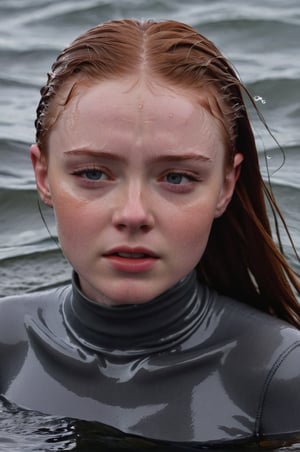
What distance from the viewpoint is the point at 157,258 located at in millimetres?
3084

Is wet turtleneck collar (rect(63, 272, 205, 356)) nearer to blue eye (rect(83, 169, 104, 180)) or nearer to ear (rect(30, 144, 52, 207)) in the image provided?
ear (rect(30, 144, 52, 207))

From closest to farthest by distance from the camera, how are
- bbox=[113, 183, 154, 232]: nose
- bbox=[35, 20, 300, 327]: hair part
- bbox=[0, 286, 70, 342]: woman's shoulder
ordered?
bbox=[113, 183, 154, 232]: nose → bbox=[35, 20, 300, 327]: hair part → bbox=[0, 286, 70, 342]: woman's shoulder

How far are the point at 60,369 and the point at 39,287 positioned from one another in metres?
1.71

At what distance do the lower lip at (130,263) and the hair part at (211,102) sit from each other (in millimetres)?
333

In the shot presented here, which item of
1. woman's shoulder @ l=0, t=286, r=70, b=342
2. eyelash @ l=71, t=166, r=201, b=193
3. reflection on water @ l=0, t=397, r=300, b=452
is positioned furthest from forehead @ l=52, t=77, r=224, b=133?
reflection on water @ l=0, t=397, r=300, b=452

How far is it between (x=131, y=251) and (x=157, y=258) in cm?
8

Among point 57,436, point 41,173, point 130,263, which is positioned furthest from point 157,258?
point 57,436

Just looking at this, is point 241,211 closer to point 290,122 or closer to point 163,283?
point 163,283

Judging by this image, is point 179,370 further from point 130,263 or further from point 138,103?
point 138,103

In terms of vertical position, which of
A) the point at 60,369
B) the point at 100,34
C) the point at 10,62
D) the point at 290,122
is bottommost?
the point at 60,369

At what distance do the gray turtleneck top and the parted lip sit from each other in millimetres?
196

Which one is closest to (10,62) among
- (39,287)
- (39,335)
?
(39,287)

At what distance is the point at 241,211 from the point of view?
3.41 m

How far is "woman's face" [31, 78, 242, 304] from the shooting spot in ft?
9.93
